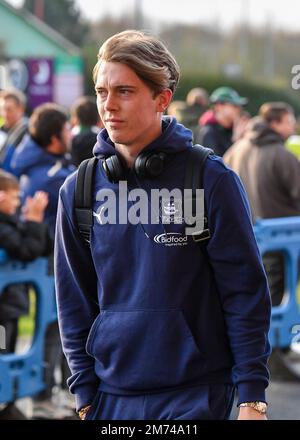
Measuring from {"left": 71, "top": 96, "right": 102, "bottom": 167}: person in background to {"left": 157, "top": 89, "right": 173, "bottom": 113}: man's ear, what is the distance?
5.08m

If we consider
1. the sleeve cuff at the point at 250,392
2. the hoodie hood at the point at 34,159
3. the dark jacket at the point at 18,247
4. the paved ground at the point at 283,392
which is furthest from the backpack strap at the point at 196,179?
the hoodie hood at the point at 34,159

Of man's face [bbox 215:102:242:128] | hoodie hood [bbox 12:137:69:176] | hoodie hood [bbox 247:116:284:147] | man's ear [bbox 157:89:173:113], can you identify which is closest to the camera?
man's ear [bbox 157:89:173:113]

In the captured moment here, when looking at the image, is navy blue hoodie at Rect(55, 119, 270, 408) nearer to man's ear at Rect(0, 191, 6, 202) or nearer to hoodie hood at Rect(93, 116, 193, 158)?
hoodie hood at Rect(93, 116, 193, 158)

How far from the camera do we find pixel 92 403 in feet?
10.9

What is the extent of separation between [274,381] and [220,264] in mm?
5378

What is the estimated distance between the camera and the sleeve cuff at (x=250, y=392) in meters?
3.15

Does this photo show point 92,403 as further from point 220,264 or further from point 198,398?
point 220,264

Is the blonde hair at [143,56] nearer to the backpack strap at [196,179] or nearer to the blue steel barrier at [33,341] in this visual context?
the backpack strap at [196,179]

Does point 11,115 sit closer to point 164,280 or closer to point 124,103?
point 124,103

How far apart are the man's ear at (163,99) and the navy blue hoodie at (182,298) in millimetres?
64

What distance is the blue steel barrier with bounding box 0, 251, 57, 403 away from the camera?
6379 millimetres

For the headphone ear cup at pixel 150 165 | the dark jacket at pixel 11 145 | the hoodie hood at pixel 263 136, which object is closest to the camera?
the headphone ear cup at pixel 150 165

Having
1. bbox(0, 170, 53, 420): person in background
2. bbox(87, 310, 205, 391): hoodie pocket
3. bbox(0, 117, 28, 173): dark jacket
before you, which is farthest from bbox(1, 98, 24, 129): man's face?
bbox(87, 310, 205, 391): hoodie pocket

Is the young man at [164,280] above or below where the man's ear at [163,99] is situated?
below
